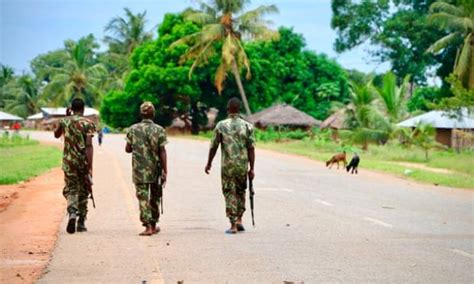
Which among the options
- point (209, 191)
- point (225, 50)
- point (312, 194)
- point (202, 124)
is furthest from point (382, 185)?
point (202, 124)

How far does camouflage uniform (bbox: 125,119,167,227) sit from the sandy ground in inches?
52.9

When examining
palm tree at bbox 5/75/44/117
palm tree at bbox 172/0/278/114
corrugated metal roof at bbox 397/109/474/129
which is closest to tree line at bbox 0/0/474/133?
palm tree at bbox 172/0/278/114

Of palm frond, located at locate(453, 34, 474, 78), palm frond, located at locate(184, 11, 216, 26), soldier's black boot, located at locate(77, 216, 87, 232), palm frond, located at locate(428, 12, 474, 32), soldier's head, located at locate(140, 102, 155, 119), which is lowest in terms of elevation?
soldier's black boot, located at locate(77, 216, 87, 232)

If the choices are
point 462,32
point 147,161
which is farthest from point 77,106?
point 462,32

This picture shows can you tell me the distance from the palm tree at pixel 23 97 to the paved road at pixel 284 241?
280ft

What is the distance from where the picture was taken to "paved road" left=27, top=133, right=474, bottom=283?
821 centimetres

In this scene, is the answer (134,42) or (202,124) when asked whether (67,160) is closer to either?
(202,124)

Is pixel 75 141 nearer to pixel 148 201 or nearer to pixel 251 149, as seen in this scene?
pixel 148 201

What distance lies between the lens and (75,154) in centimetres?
1134

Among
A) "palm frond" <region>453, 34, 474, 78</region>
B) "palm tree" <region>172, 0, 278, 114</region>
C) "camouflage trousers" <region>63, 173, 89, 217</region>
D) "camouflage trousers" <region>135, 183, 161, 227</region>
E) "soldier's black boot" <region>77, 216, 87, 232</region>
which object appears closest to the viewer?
"camouflage trousers" <region>135, 183, 161, 227</region>

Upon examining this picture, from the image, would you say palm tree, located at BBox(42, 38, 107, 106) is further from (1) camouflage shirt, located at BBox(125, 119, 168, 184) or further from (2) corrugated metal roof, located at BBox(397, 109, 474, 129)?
(1) camouflage shirt, located at BBox(125, 119, 168, 184)

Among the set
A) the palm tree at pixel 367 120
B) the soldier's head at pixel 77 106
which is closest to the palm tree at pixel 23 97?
the palm tree at pixel 367 120

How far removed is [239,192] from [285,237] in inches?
45.3

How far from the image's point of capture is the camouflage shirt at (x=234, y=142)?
11.5 meters
